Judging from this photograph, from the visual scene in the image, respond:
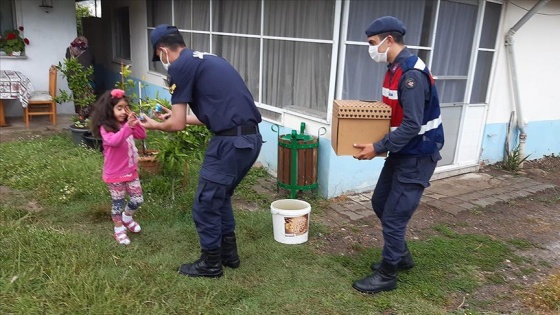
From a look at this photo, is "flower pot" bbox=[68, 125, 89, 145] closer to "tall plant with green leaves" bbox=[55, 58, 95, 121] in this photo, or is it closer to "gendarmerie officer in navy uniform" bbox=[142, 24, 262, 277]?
"tall plant with green leaves" bbox=[55, 58, 95, 121]

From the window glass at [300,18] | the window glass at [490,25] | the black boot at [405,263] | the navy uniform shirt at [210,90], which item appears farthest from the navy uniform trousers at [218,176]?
the window glass at [490,25]

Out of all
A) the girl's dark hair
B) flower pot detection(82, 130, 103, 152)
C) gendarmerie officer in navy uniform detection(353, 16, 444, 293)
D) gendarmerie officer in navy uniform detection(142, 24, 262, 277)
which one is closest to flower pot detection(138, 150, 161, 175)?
flower pot detection(82, 130, 103, 152)

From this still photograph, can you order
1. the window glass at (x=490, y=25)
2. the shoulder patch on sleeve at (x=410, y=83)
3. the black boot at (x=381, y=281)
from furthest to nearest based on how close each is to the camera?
1. the window glass at (x=490, y=25)
2. the black boot at (x=381, y=281)
3. the shoulder patch on sleeve at (x=410, y=83)

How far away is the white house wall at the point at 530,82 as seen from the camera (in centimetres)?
611

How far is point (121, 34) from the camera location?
992 centimetres

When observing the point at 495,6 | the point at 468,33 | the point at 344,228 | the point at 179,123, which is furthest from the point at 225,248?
the point at 495,6

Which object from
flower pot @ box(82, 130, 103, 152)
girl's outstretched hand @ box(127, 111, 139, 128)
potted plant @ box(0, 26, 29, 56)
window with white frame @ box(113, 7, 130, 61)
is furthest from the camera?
window with white frame @ box(113, 7, 130, 61)

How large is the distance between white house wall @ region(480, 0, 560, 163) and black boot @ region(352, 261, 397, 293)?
Answer: 3995 millimetres

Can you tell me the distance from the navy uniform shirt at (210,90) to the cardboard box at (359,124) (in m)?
0.60

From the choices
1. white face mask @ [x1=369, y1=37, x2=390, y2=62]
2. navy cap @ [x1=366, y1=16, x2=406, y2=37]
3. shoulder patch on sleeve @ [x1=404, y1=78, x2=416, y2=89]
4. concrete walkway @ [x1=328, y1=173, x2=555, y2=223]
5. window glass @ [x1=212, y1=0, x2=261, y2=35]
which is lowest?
concrete walkway @ [x1=328, y1=173, x2=555, y2=223]

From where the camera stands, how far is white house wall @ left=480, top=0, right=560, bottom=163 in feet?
20.0

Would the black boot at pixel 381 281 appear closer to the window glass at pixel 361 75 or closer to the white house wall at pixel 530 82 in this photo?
Result: the window glass at pixel 361 75

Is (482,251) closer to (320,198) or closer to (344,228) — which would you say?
(344,228)

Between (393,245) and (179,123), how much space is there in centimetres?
165
